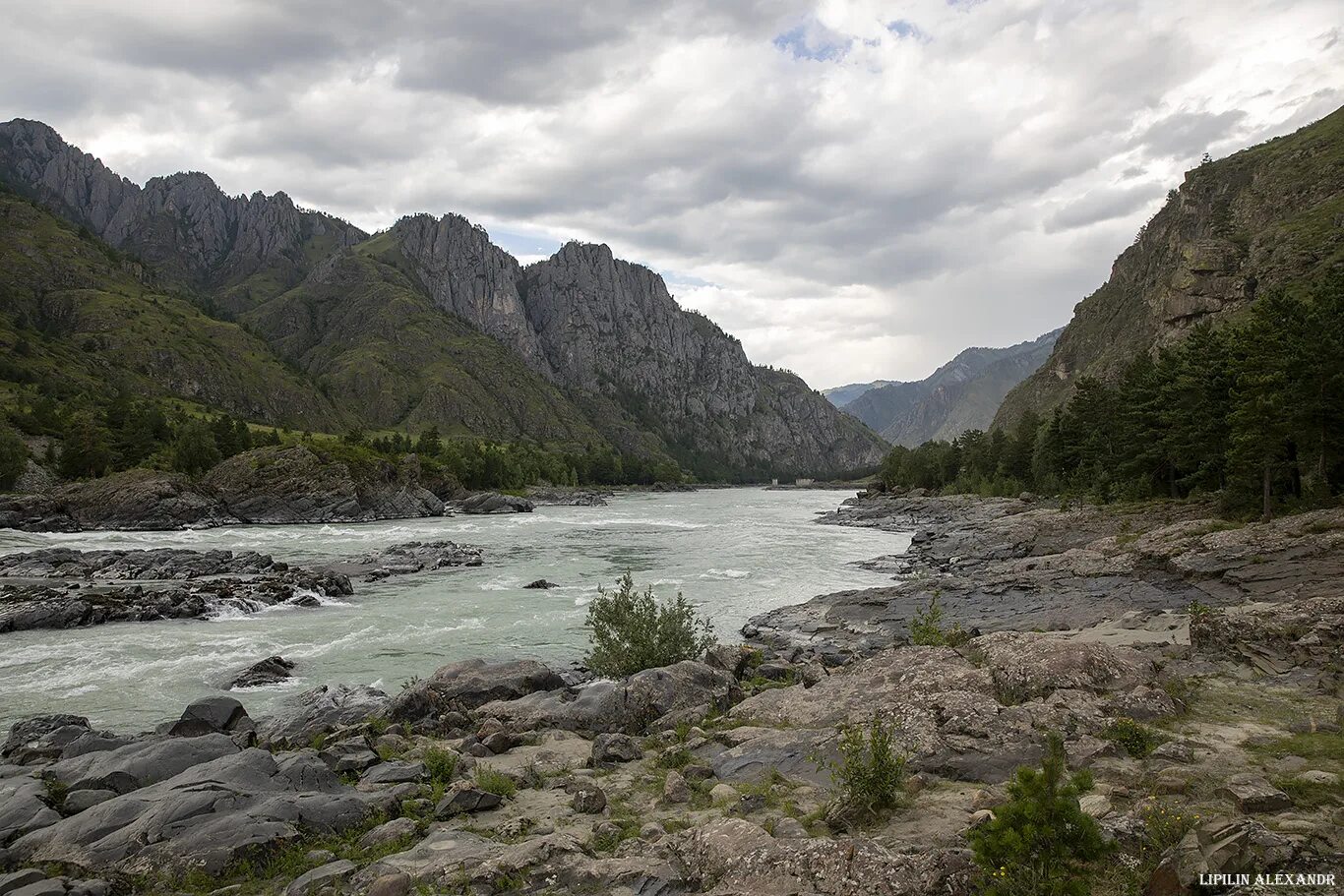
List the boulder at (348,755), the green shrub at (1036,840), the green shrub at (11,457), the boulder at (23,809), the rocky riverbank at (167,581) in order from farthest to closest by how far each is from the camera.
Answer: the green shrub at (11,457), the rocky riverbank at (167,581), the boulder at (348,755), the boulder at (23,809), the green shrub at (1036,840)

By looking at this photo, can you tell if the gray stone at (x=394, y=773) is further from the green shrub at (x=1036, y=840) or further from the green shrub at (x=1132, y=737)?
the green shrub at (x=1132, y=737)

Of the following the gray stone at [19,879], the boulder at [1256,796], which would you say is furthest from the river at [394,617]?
the boulder at [1256,796]

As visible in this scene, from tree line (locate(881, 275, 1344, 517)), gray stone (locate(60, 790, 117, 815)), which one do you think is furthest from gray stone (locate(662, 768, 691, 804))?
tree line (locate(881, 275, 1344, 517))

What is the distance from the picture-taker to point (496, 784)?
13.4 m

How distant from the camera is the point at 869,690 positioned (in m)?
16.1

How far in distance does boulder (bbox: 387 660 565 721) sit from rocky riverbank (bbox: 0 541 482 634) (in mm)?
25126

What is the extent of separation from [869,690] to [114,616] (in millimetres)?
42316

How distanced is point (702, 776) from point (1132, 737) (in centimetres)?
806

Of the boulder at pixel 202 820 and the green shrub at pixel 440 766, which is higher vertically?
the boulder at pixel 202 820

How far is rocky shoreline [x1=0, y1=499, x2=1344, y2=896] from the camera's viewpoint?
876cm

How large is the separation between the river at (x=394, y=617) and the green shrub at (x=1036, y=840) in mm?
24416

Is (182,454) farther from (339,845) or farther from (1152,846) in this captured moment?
(1152,846)

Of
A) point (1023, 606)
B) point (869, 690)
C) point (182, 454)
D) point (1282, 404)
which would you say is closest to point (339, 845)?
point (869, 690)

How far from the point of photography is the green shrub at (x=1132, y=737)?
11578 millimetres
